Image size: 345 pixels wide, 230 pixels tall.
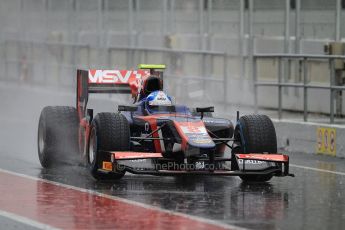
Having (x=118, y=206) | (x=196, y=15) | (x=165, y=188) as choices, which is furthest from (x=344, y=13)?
(x=118, y=206)

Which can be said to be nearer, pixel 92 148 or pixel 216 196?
pixel 216 196

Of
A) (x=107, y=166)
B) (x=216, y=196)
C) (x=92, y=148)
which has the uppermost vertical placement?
(x=92, y=148)

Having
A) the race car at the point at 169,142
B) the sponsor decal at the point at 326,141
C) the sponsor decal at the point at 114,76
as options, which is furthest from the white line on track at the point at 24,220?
the sponsor decal at the point at 326,141

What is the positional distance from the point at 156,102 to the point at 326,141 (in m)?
5.22

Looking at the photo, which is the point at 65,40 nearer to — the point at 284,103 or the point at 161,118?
the point at 284,103

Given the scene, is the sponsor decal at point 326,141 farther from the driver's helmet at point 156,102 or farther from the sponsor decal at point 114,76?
the driver's helmet at point 156,102

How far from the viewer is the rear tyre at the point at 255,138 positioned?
52.2 ft

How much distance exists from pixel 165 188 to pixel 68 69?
17690mm

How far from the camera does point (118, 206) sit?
1334 centimetres

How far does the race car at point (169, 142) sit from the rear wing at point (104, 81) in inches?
28.1

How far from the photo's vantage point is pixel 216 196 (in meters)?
14.5

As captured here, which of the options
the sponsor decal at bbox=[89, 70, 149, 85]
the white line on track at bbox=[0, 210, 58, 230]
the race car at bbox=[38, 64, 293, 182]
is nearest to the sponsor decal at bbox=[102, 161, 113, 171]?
the race car at bbox=[38, 64, 293, 182]

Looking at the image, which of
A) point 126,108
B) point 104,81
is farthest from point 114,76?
point 126,108

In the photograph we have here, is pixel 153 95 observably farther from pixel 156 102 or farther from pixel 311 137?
pixel 311 137
